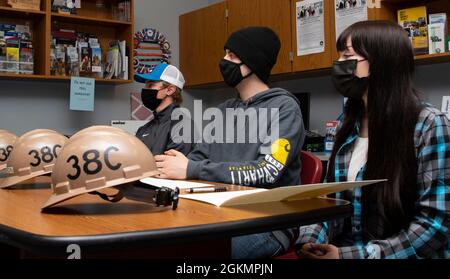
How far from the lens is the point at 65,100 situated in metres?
4.15

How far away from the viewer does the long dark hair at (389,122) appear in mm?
1185

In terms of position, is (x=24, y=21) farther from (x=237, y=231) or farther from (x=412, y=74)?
(x=237, y=231)

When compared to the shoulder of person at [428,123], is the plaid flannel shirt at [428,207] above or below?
below

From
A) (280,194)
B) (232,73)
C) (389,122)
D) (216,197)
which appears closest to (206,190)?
(216,197)

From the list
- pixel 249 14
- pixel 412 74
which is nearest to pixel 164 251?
pixel 412 74

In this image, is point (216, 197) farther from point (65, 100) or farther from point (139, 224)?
point (65, 100)

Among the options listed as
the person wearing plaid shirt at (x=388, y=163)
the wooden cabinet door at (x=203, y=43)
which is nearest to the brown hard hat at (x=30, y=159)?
the person wearing plaid shirt at (x=388, y=163)

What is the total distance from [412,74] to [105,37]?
3388 mm

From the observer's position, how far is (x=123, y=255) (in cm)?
92

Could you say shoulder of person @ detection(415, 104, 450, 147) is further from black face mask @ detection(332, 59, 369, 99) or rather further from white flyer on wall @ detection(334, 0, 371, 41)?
white flyer on wall @ detection(334, 0, 371, 41)

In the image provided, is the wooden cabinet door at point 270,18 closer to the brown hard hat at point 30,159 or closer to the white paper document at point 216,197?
the brown hard hat at point 30,159

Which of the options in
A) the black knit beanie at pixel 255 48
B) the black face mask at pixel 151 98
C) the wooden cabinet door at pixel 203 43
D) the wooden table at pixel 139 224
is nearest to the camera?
the wooden table at pixel 139 224

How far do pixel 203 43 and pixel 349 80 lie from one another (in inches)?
126

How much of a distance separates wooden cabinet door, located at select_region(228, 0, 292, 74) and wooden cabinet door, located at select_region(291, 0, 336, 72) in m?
0.05
